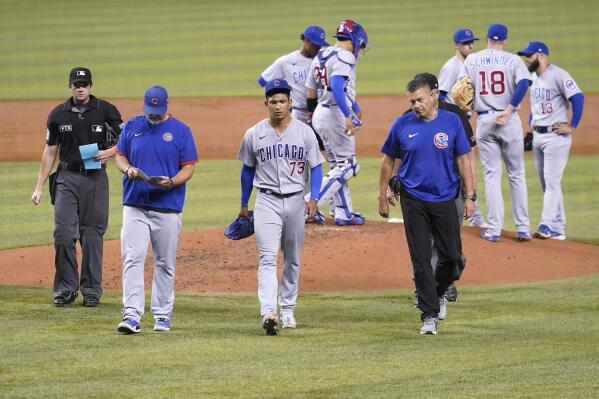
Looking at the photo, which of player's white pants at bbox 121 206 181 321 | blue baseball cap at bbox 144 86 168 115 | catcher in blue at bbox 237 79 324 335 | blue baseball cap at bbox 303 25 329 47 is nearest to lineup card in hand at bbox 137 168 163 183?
player's white pants at bbox 121 206 181 321

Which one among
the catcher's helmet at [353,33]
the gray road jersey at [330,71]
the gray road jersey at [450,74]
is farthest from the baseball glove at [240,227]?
the gray road jersey at [450,74]

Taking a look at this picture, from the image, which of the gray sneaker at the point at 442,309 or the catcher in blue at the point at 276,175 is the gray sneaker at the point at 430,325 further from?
the catcher in blue at the point at 276,175

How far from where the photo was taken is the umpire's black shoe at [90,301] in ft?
32.7

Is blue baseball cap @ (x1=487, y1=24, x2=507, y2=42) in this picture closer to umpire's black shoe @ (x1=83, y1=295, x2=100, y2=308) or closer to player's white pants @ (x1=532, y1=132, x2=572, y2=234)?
player's white pants @ (x1=532, y1=132, x2=572, y2=234)

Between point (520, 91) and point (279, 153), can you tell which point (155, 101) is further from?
point (520, 91)

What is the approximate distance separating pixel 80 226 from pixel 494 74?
16.3 ft

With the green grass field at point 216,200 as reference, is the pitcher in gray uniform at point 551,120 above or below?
above

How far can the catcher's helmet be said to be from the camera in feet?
40.6

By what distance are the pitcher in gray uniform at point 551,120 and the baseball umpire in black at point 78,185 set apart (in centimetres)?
545

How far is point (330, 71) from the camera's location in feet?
41.1

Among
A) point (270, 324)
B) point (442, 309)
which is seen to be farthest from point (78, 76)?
point (442, 309)

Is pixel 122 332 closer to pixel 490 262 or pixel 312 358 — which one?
pixel 312 358

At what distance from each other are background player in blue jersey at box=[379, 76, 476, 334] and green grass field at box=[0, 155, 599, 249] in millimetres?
5563

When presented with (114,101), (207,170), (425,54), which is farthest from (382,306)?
(425,54)
